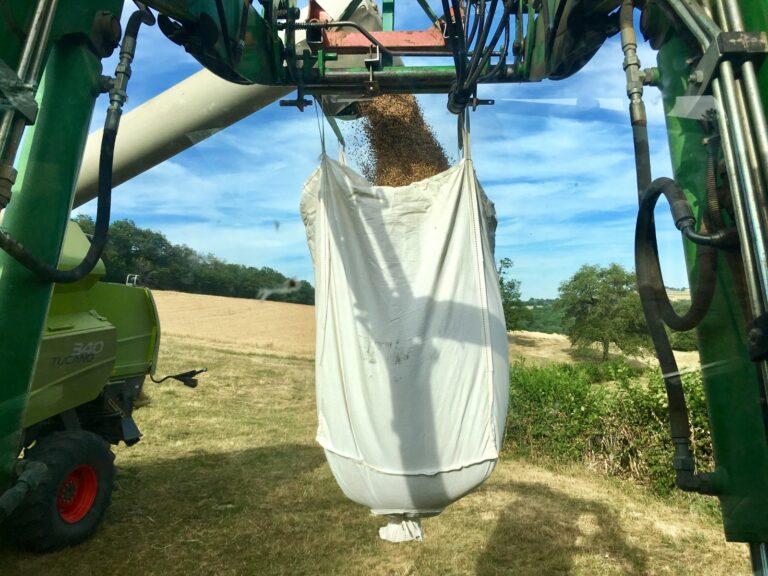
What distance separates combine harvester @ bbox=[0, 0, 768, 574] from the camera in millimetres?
1096

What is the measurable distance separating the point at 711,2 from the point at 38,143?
1.60 metres

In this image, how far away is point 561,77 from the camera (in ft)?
6.50

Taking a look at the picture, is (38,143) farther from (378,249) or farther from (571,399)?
(571,399)

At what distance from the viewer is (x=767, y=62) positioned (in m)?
1.14

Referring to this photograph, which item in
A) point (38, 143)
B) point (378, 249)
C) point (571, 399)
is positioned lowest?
point (571, 399)

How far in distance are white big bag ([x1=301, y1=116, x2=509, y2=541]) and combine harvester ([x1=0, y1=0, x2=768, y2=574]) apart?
43 cm

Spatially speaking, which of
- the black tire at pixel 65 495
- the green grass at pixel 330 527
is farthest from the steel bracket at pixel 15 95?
the green grass at pixel 330 527

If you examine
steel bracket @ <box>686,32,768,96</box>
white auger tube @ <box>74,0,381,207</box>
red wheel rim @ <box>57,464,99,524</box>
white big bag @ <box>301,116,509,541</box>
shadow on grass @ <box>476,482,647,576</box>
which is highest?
white auger tube @ <box>74,0,381,207</box>

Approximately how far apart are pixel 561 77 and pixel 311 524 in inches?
146

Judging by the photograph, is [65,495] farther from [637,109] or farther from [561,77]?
[637,109]

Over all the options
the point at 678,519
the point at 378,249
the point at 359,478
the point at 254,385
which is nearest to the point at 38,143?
the point at 378,249

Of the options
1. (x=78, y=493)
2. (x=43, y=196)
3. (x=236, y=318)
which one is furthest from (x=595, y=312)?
(x=43, y=196)

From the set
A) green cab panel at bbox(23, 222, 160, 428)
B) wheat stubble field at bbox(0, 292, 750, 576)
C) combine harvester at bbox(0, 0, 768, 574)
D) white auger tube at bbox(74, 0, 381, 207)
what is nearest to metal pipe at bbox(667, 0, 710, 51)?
combine harvester at bbox(0, 0, 768, 574)

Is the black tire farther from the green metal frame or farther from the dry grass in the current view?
the green metal frame
